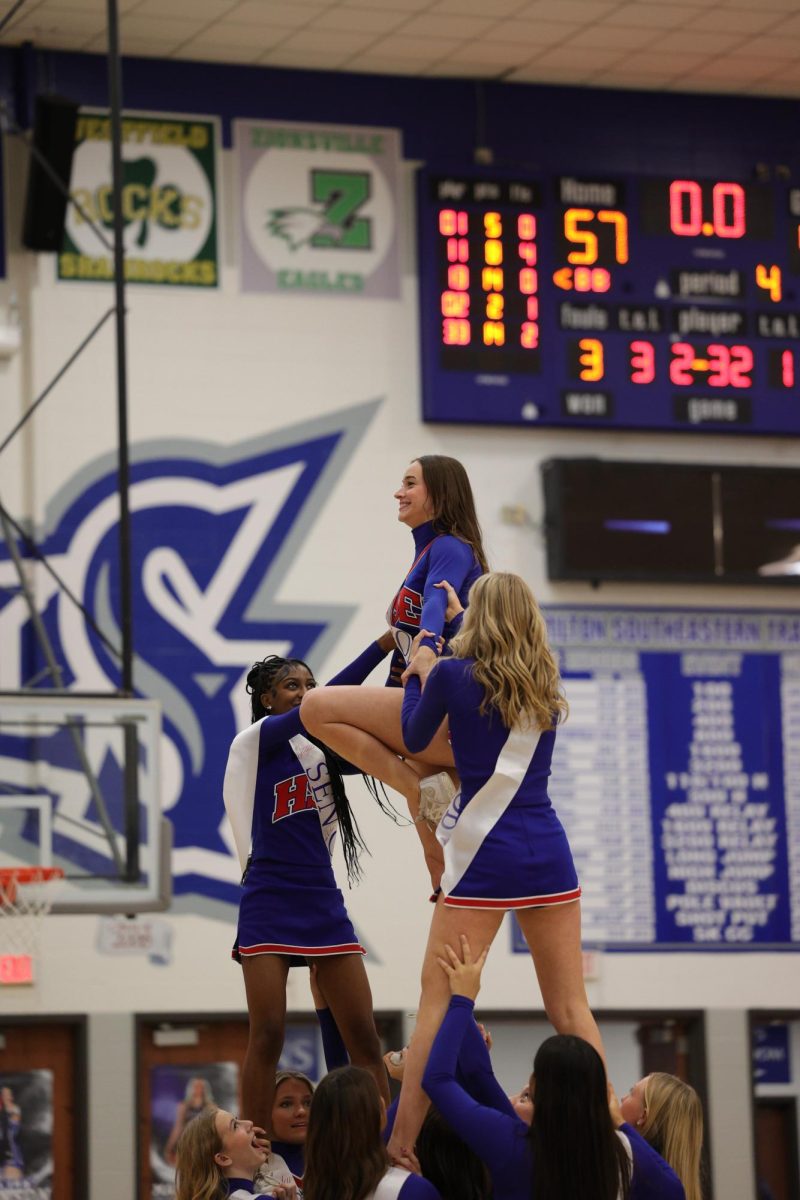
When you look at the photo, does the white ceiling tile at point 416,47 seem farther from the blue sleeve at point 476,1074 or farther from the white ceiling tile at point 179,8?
the blue sleeve at point 476,1074

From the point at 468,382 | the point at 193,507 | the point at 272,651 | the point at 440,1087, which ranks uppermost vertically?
the point at 468,382

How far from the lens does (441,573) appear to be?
5332 millimetres

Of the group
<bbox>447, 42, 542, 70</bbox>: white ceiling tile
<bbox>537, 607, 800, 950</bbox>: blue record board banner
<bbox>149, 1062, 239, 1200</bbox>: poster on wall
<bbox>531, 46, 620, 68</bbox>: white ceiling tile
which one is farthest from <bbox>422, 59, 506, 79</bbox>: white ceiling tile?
<bbox>149, 1062, 239, 1200</bbox>: poster on wall

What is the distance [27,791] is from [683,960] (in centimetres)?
476

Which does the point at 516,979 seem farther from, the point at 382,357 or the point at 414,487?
the point at 414,487

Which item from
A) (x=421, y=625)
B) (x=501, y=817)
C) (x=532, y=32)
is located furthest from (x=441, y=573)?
(x=532, y=32)

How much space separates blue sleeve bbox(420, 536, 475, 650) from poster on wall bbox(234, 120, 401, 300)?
6.92 meters

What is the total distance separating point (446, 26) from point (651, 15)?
1.27 m

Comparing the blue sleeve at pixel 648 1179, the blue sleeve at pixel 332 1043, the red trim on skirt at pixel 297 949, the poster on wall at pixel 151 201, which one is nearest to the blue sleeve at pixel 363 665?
the red trim on skirt at pixel 297 949

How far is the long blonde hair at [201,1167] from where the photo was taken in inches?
186

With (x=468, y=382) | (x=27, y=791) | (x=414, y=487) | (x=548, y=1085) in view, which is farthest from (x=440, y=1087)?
(x=468, y=382)

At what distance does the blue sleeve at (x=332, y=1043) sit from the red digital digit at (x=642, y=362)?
7.12 meters

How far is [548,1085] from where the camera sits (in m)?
4.05

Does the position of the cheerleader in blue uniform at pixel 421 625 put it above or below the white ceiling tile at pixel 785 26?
below
